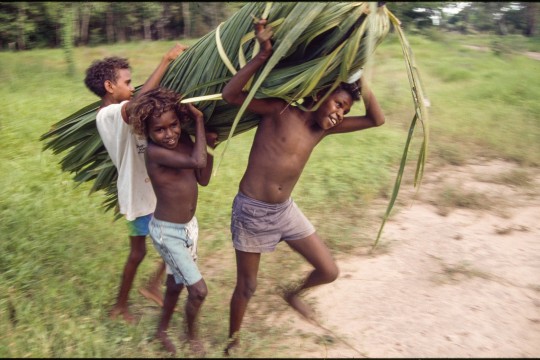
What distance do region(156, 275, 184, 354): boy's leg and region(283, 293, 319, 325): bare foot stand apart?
62cm

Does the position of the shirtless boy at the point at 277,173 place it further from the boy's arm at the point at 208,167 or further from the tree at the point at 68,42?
the tree at the point at 68,42

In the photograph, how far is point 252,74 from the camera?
217 centimetres

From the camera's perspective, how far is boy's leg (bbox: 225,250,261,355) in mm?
2504

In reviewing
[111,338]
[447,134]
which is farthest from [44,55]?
[111,338]

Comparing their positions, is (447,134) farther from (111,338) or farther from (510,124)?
(111,338)

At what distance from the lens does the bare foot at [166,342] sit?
2.49 metres

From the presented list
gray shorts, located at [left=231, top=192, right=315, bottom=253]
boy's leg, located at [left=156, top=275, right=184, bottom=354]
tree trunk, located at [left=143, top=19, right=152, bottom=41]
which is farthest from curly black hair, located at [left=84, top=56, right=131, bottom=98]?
tree trunk, located at [left=143, top=19, right=152, bottom=41]

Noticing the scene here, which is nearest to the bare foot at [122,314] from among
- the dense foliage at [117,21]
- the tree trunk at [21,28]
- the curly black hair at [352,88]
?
the curly black hair at [352,88]

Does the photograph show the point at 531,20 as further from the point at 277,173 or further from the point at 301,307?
the point at 277,173

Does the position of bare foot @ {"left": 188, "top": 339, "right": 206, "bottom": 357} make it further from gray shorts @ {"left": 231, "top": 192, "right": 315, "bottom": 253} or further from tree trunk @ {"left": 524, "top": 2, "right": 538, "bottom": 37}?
tree trunk @ {"left": 524, "top": 2, "right": 538, "bottom": 37}

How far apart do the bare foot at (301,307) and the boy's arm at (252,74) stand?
1070mm

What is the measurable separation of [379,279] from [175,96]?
5.38 ft

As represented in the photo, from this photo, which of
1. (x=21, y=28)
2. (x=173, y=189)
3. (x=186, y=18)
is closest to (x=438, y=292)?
(x=173, y=189)

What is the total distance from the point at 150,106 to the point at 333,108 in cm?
74
